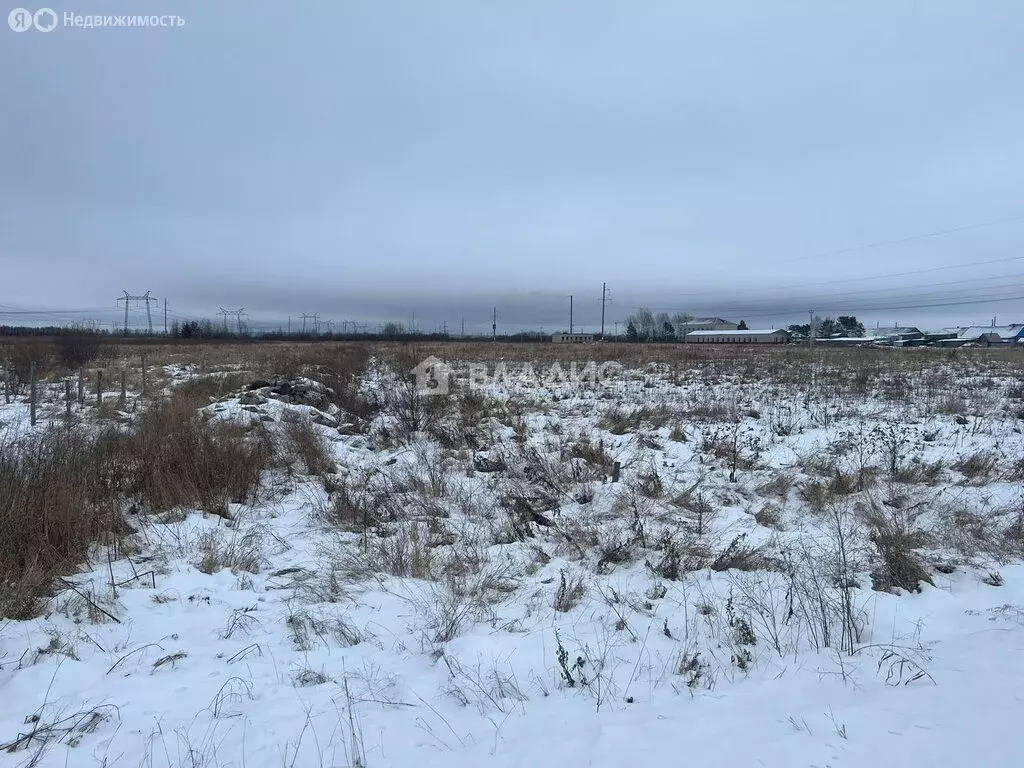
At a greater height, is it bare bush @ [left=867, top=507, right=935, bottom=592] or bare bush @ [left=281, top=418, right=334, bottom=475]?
bare bush @ [left=281, top=418, right=334, bottom=475]

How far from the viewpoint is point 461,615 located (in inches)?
135

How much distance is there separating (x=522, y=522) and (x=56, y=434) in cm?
587

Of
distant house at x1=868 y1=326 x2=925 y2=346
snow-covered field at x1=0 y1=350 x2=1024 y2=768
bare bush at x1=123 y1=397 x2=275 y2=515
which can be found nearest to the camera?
snow-covered field at x1=0 y1=350 x2=1024 y2=768

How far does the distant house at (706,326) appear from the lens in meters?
120

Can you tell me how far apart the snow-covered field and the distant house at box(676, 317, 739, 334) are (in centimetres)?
11727

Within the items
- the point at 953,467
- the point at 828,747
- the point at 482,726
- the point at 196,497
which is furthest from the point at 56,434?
the point at 953,467

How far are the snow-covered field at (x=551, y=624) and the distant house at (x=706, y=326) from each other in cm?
11727
